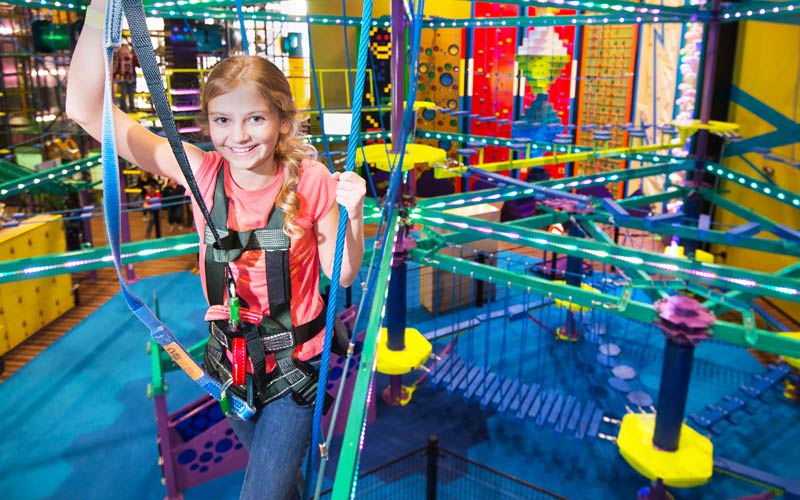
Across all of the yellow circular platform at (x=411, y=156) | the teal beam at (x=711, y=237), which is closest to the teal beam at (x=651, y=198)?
the teal beam at (x=711, y=237)

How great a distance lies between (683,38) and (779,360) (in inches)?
168

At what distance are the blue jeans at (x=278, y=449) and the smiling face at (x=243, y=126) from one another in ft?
1.75

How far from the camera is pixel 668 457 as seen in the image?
375 cm

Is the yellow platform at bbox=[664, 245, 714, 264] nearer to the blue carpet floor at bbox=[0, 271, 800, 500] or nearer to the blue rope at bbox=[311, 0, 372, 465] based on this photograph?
the blue carpet floor at bbox=[0, 271, 800, 500]

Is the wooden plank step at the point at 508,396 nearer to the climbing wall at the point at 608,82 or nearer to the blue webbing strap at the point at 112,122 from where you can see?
the blue webbing strap at the point at 112,122

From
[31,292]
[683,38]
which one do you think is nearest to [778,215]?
[683,38]

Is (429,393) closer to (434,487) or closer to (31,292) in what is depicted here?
(434,487)

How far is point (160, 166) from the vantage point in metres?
1.38

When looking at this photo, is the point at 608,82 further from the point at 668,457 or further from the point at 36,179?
the point at 36,179

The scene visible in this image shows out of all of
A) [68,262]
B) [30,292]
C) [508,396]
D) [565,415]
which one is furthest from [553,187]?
[30,292]

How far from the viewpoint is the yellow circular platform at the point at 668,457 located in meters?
3.66

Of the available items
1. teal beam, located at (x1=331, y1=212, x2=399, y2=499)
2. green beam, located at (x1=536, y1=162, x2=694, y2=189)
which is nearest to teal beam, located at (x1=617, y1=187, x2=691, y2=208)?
green beam, located at (x1=536, y1=162, x2=694, y2=189)

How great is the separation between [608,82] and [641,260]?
7.08m

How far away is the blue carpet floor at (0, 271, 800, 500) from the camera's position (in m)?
4.30
